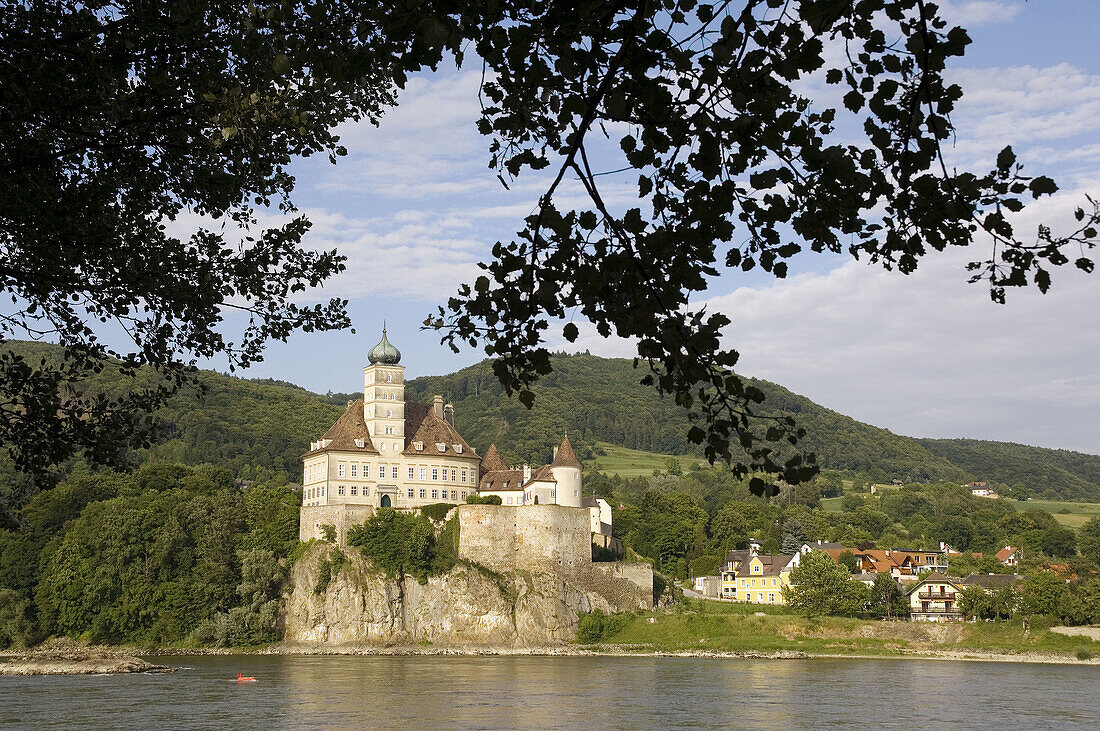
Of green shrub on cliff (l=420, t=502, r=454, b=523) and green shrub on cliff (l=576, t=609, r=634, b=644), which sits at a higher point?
green shrub on cliff (l=420, t=502, r=454, b=523)

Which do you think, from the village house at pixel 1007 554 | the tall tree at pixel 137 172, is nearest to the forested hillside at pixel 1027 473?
the village house at pixel 1007 554

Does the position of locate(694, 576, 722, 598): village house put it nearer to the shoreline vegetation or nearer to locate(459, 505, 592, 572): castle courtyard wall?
the shoreline vegetation

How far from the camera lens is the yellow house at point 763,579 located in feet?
251

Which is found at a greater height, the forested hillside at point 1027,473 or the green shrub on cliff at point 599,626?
the forested hillside at point 1027,473

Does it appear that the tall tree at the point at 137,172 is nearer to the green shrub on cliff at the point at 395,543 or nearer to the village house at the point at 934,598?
the green shrub on cliff at the point at 395,543

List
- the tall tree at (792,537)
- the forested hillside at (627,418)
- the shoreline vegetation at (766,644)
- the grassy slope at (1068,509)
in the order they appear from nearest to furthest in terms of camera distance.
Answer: the shoreline vegetation at (766,644), the tall tree at (792,537), the grassy slope at (1068,509), the forested hillside at (627,418)

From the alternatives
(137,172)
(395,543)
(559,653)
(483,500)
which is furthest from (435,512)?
(137,172)

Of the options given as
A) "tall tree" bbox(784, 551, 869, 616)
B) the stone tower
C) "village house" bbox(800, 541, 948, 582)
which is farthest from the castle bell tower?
"village house" bbox(800, 541, 948, 582)

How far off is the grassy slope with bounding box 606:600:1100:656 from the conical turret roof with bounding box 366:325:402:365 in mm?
19227

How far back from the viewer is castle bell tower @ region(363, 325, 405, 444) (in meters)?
61.6

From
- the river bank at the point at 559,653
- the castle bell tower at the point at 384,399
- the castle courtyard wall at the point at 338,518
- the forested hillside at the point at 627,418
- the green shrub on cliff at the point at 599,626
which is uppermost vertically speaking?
the forested hillside at the point at 627,418

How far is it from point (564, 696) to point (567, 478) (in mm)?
25940

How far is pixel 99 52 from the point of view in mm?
9875

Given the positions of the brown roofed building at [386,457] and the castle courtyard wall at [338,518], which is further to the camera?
the brown roofed building at [386,457]
